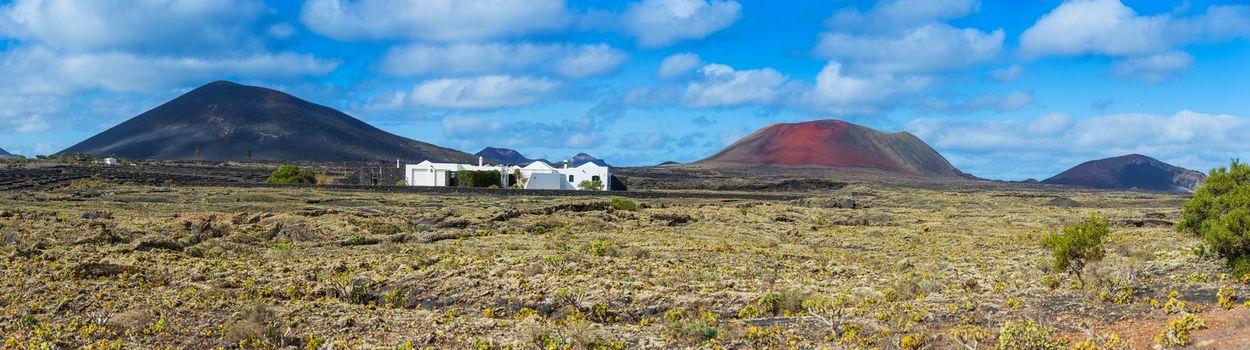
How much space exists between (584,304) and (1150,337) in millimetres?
7556

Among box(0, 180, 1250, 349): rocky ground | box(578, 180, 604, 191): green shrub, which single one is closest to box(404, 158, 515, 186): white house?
box(578, 180, 604, 191): green shrub

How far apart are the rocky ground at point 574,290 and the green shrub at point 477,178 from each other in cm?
4890

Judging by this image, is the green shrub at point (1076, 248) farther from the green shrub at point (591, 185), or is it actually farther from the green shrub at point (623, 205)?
the green shrub at point (591, 185)

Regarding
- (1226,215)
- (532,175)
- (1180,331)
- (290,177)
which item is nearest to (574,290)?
(1180,331)

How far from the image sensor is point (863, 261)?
21062 mm

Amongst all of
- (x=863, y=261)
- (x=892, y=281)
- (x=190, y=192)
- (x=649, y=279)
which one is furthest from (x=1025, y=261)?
(x=190, y=192)

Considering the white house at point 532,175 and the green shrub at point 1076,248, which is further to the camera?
the white house at point 532,175

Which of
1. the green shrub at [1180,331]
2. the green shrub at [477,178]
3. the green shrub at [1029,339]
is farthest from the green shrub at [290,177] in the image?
the green shrub at [1180,331]

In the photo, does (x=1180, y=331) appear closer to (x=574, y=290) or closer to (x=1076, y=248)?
(x=1076, y=248)

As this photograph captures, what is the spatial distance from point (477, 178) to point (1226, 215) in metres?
65.5

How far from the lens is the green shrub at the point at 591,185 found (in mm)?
80188

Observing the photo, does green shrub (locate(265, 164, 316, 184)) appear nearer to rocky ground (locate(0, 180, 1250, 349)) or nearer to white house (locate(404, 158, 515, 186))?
white house (locate(404, 158, 515, 186))

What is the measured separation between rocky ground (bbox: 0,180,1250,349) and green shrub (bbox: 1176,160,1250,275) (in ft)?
1.57

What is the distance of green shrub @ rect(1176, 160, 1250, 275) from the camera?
1614 centimetres
